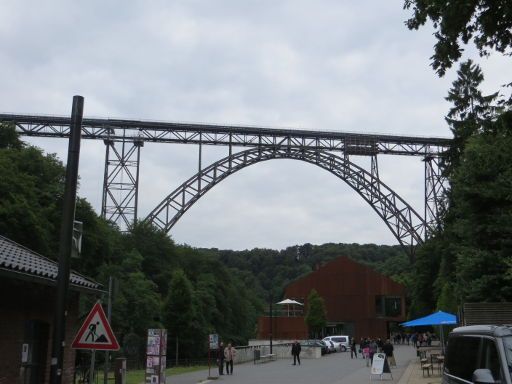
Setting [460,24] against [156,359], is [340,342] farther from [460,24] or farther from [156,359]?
[460,24]

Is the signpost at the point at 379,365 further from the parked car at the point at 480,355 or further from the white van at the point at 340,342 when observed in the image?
the white van at the point at 340,342

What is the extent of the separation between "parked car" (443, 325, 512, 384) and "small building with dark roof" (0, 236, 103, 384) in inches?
298

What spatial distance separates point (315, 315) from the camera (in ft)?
241

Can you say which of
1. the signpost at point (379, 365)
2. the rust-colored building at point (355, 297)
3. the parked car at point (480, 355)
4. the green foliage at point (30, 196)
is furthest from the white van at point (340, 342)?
the parked car at point (480, 355)

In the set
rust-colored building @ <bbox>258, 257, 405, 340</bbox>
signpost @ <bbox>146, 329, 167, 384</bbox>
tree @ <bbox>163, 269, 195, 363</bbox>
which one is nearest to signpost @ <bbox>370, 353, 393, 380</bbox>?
signpost @ <bbox>146, 329, 167, 384</bbox>

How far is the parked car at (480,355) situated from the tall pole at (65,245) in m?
6.15

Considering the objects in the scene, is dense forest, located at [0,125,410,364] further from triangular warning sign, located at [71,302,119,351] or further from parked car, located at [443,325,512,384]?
parked car, located at [443,325,512,384]

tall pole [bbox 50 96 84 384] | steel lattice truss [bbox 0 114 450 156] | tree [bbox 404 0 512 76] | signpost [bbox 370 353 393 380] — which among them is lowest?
signpost [bbox 370 353 393 380]

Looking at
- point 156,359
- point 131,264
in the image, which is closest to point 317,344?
point 131,264

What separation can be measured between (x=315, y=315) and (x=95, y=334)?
63.5 metres

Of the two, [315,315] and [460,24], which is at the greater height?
[460,24]

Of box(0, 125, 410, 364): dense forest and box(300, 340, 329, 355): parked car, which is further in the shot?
box(300, 340, 329, 355): parked car

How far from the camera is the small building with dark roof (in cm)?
1256

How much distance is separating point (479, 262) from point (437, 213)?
32.5m
